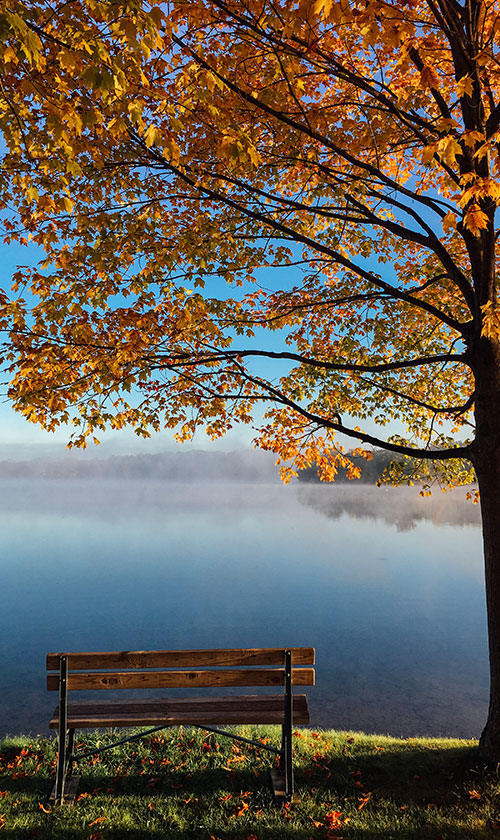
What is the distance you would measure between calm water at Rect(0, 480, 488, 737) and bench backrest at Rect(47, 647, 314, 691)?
7.77 metres

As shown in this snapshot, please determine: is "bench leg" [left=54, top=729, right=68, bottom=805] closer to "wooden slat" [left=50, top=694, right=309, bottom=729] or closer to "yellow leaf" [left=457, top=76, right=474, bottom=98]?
"wooden slat" [left=50, top=694, right=309, bottom=729]

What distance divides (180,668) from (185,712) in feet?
1.41

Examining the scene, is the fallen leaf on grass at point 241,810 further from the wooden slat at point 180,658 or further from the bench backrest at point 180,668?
the wooden slat at point 180,658

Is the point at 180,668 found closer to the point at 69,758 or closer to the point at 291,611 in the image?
the point at 69,758

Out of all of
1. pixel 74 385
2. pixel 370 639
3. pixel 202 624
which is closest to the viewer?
pixel 74 385

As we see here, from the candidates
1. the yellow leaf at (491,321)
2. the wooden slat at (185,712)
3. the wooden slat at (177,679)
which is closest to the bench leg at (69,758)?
the wooden slat at (185,712)

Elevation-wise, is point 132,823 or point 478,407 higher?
point 478,407

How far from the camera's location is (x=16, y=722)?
1188 centimetres

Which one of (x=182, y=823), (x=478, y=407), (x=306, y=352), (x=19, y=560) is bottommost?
(x=19, y=560)

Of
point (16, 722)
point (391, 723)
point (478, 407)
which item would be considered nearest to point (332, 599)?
point (391, 723)

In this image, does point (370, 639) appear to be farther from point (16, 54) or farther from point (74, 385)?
point (16, 54)

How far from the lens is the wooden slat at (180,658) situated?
5.38m

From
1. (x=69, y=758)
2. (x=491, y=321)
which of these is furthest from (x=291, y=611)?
(x=491, y=321)

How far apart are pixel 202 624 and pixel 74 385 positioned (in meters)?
18.5
